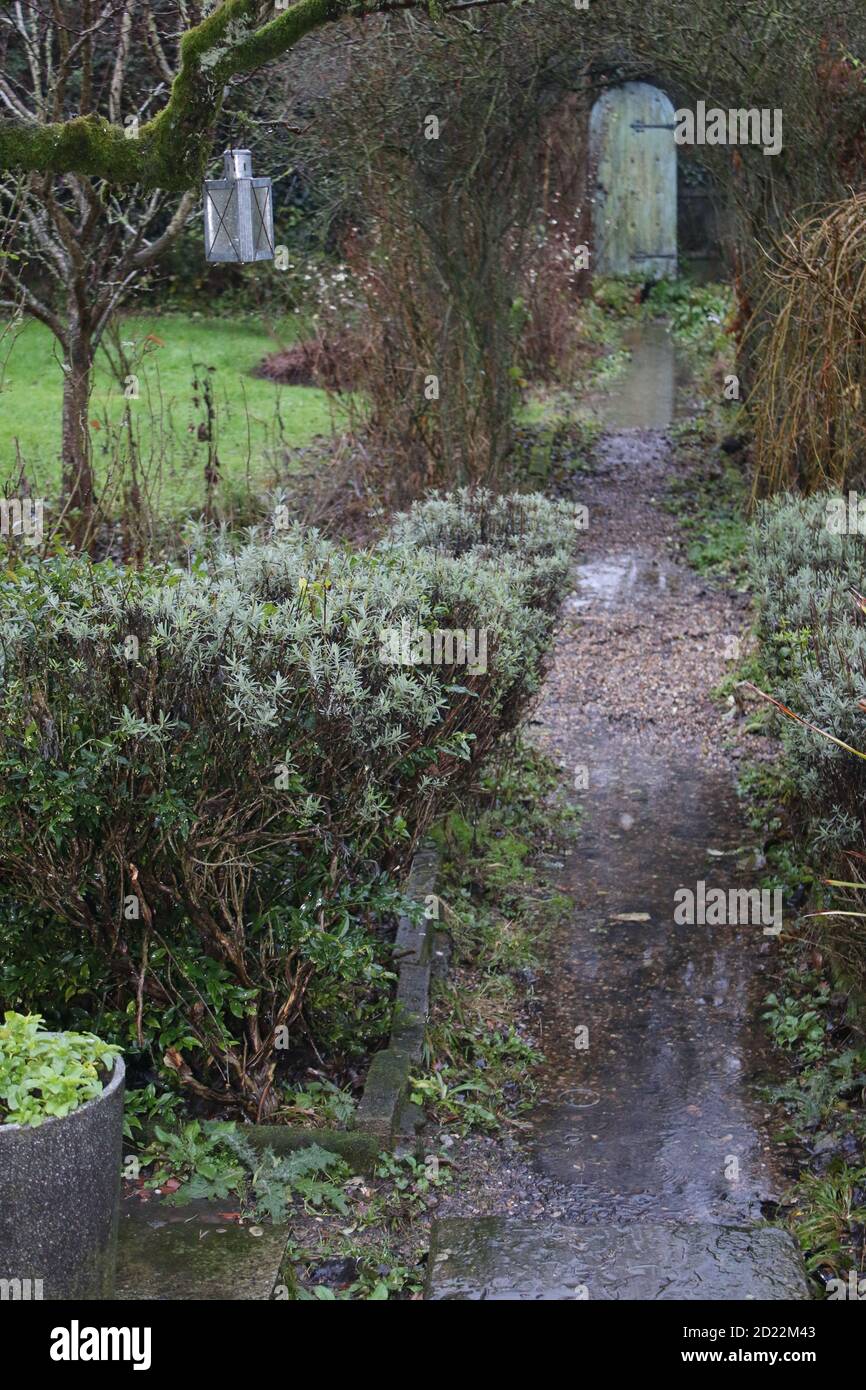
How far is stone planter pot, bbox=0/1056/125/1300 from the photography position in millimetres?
3082

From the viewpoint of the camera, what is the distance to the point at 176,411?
1408 centimetres

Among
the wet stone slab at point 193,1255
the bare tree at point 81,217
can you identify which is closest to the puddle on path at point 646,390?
the bare tree at point 81,217

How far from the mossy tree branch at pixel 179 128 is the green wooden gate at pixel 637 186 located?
17333 millimetres

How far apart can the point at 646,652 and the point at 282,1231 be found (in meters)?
6.38

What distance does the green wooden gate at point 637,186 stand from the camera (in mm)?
22172

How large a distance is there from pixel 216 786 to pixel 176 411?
10.6m

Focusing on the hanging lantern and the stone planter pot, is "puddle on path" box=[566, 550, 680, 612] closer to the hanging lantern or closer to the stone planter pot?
the hanging lantern

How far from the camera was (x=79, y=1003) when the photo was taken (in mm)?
4465

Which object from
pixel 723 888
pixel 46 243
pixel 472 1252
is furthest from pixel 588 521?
pixel 472 1252

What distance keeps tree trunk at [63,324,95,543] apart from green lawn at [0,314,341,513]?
126mm

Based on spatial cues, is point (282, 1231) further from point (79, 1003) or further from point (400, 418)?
point (400, 418)

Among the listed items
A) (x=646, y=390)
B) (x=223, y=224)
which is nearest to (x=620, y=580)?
(x=223, y=224)

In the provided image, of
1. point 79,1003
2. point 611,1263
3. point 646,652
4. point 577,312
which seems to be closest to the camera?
point 611,1263

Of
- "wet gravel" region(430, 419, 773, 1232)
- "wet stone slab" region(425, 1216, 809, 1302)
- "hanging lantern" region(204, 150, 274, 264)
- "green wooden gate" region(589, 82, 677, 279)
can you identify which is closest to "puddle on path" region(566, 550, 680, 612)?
"wet gravel" region(430, 419, 773, 1232)
